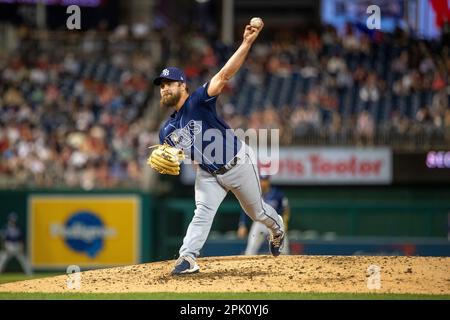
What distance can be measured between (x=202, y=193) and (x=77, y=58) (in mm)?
14402

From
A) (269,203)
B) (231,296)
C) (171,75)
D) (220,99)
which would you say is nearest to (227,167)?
(171,75)

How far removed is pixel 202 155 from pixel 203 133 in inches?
8.9

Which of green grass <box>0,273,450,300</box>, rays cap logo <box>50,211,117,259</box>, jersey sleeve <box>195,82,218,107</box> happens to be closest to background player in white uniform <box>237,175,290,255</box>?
jersey sleeve <box>195,82,218,107</box>

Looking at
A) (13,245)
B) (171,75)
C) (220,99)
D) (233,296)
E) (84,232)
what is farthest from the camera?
(220,99)

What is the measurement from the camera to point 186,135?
8.34 meters

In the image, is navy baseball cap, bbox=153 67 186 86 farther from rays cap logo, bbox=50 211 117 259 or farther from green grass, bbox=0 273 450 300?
rays cap logo, bbox=50 211 117 259

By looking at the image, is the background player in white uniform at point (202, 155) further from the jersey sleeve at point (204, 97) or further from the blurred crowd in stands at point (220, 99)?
the blurred crowd in stands at point (220, 99)

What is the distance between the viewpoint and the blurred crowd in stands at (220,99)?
59.2ft

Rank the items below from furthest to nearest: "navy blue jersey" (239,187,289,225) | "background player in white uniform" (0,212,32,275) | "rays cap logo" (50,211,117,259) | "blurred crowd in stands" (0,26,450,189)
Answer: "rays cap logo" (50,211,117,259), "blurred crowd in stands" (0,26,450,189), "background player in white uniform" (0,212,32,275), "navy blue jersey" (239,187,289,225)

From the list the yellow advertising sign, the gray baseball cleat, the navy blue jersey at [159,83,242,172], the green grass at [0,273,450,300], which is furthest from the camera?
the yellow advertising sign

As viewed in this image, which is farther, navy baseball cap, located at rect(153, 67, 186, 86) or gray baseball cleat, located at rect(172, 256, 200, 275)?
gray baseball cleat, located at rect(172, 256, 200, 275)

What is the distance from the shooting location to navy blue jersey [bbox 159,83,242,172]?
324 inches

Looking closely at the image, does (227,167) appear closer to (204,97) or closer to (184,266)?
(204,97)

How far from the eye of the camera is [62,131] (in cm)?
1955
